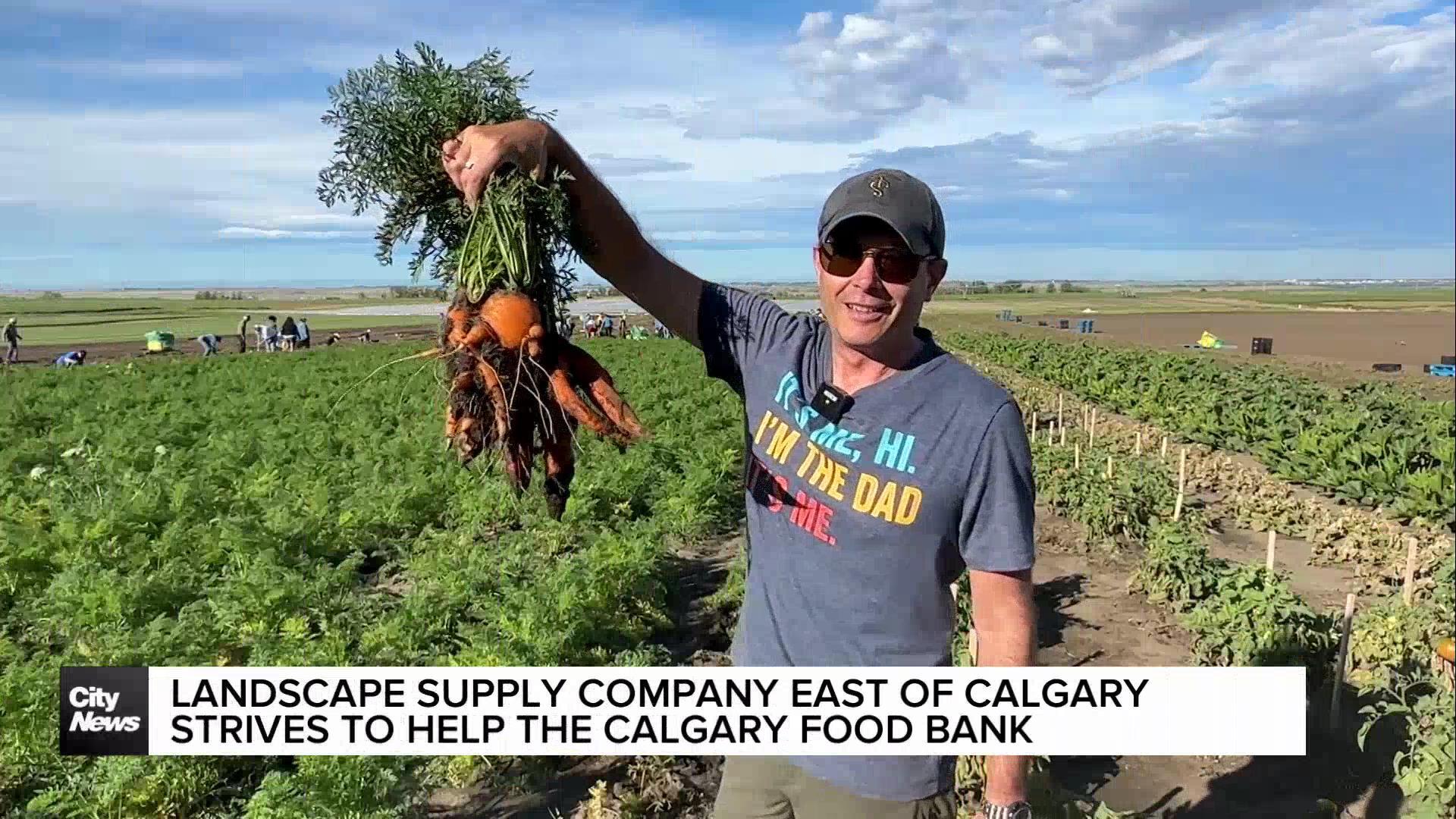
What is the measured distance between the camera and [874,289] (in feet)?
7.24

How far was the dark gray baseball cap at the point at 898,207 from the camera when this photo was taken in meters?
2.13

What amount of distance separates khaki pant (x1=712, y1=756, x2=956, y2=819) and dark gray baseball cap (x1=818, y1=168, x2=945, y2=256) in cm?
147

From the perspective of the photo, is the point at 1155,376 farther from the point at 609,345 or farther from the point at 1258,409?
the point at 609,345

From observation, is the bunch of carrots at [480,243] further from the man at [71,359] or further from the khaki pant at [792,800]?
the man at [71,359]

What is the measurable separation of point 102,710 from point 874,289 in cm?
379

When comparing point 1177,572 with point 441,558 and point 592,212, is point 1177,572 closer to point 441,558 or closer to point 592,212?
point 441,558

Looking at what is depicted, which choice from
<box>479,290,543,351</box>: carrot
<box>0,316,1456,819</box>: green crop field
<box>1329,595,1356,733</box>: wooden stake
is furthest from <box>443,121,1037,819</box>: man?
<box>1329,595,1356,733</box>: wooden stake

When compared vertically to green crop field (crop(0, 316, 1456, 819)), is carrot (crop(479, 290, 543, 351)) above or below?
above

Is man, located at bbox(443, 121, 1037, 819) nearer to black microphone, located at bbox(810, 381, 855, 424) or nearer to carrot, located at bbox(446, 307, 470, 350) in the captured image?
black microphone, located at bbox(810, 381, 855, 424)

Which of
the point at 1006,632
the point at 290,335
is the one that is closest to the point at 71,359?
the point at 290,335

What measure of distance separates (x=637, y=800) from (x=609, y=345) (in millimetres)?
32423

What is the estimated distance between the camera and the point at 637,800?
3922 millimetres

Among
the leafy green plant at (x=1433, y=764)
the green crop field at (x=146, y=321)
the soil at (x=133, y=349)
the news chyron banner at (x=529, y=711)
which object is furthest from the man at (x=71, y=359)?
the leafy green plant at (x=1433, y=764)

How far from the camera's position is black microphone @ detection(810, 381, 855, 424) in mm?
2289
